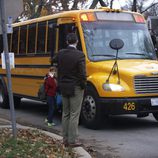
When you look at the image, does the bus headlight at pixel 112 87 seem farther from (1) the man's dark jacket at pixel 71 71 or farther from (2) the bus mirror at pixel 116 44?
(1) the man's dark jacket at pixel 71 71

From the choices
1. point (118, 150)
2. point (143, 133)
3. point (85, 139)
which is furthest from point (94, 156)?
point (143, 133)

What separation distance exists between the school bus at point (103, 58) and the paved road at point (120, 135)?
0.35 m

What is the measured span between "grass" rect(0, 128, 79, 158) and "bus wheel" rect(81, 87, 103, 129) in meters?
2.21

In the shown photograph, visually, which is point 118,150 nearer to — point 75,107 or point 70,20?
point 75,107

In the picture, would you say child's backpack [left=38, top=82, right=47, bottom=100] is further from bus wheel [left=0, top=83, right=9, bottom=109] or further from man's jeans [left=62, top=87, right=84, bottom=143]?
man's jeans [left=62, top=87, right=84, bottom=143]

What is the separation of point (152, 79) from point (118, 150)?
2.63 meters

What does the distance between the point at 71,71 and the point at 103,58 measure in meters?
3.49

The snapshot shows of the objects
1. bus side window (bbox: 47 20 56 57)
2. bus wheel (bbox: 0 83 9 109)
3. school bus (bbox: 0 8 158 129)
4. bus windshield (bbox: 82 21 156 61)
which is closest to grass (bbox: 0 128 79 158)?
school bus (bbox: 0 8 158 129)

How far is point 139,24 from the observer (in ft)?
40.7

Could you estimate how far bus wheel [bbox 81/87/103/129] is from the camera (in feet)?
35.1

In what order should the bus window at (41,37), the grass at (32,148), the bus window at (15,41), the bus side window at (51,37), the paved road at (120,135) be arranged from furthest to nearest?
the bus window at (15,41) < the bus window at (41,37) < the bus side window at (51,37) < the paved road at (120,135) < the grass at (32,148)

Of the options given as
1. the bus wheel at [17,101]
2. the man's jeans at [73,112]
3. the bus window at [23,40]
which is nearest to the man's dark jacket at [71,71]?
the man's jeans at [73,112]

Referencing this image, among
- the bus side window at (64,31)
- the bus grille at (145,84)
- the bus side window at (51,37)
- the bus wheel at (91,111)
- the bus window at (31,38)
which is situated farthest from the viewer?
the bus window at (31,38)

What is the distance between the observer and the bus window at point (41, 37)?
1308 centimetres
